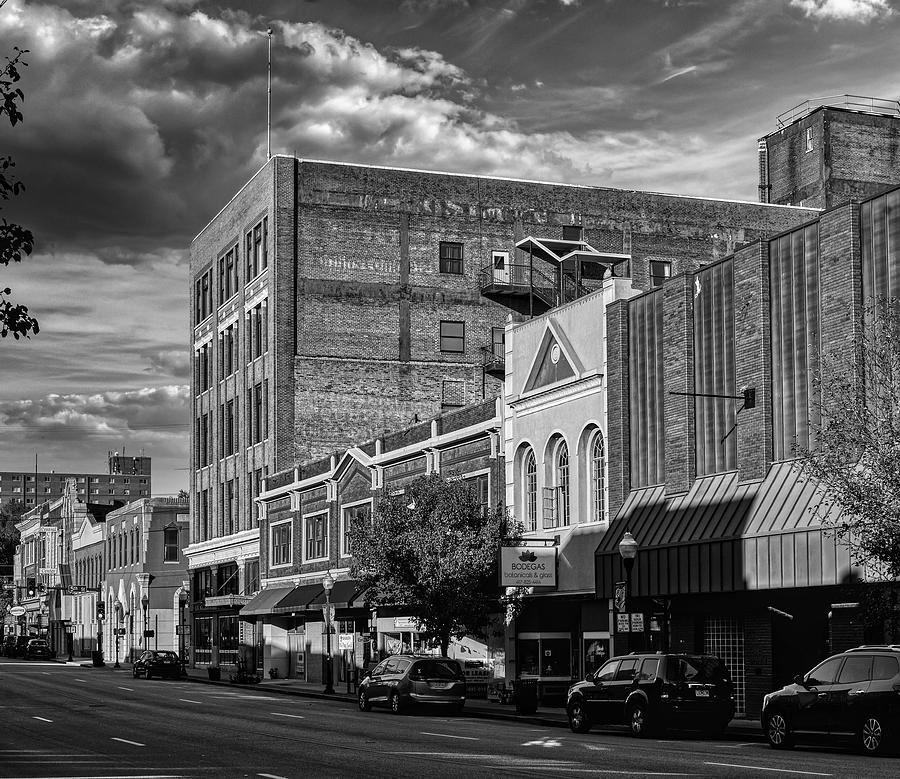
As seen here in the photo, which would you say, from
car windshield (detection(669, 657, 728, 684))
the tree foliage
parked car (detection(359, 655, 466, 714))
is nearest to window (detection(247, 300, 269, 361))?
parked car (detection(359, 655, 466, 714))

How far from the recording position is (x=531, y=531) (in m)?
43.7

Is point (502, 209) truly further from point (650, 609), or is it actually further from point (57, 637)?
point (57, 637)

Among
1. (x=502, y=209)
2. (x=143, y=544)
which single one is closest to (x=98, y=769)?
(x=502, y=209)

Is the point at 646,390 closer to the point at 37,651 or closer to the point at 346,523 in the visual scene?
the point at 346,523

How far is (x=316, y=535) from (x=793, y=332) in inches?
1294

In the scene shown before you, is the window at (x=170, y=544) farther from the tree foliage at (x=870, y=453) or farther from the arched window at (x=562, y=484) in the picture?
the tree foliage at (x=870, y=453)

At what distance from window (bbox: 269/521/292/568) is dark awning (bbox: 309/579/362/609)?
7.38 m

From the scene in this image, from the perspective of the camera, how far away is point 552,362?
43719 mm

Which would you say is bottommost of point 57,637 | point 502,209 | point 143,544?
point 57,637

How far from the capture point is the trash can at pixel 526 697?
3506cm

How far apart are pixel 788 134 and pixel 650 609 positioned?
40.6 m

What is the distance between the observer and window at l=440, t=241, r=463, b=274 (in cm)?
6612

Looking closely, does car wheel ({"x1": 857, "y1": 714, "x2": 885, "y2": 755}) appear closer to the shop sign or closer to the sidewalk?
the sidewalk

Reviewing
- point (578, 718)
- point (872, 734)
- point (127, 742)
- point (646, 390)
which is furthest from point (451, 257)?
point (872, 734)
